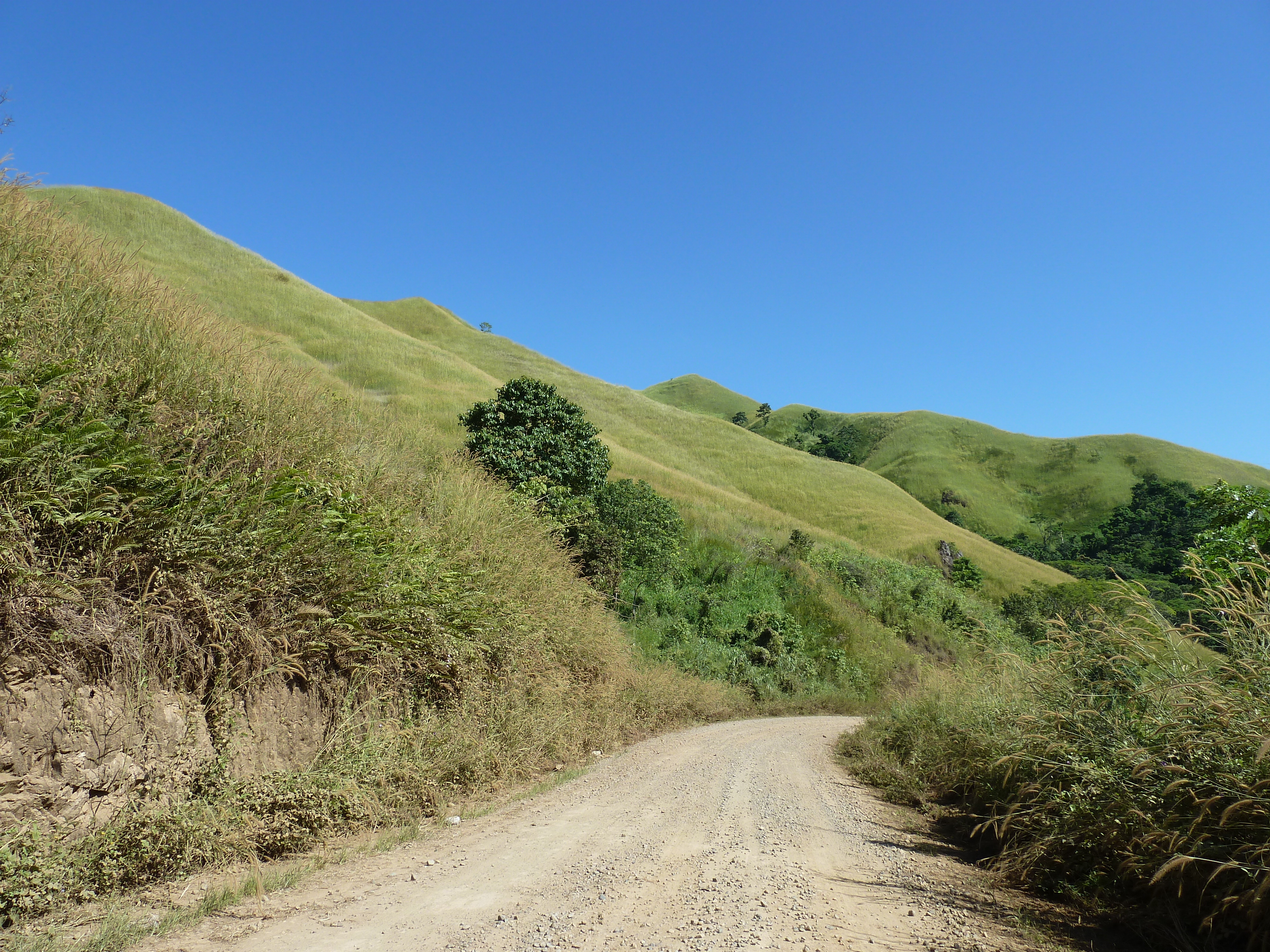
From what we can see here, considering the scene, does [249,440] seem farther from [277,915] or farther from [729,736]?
[729,736]

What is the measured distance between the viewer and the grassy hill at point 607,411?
136ft

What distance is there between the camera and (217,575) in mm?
5113

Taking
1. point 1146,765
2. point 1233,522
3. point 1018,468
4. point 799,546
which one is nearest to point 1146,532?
point 1018,468

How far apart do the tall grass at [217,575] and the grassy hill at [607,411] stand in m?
24.6

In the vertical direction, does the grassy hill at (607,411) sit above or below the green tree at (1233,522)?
above

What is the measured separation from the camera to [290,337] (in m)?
47.4

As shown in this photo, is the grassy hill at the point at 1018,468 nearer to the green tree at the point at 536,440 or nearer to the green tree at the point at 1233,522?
the green tree at the point at 536,440

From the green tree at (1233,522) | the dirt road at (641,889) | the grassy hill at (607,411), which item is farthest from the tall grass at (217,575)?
the grassy hill at (607,411)

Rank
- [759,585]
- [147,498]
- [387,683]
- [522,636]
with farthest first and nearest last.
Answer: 1. [759,585]
2. [522,636]
3. [387,683]
4. [147,498]

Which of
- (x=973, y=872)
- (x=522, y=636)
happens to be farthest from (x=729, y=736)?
(x=973, y=872)

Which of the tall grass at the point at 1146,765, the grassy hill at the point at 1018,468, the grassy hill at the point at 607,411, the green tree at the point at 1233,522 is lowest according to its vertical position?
the tall grass at the point at 1146,765

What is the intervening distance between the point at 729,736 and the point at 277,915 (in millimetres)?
10232

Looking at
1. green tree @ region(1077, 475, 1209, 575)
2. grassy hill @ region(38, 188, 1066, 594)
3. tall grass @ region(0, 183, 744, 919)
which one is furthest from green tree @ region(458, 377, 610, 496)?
green tree @ region(1077, 475, 1209, 575)

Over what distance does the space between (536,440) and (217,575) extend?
1700cm
